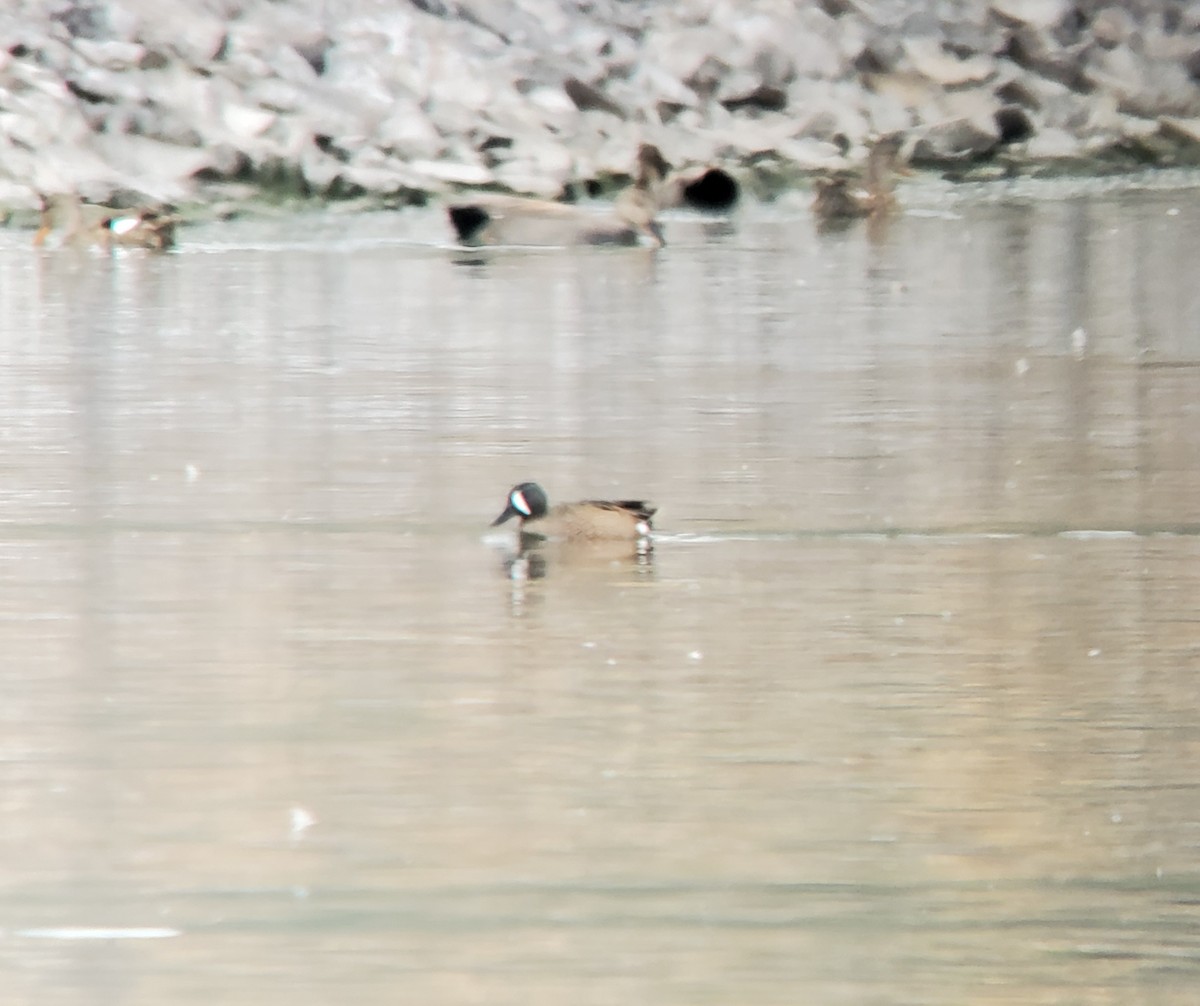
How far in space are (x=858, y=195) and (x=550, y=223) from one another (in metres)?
3.07

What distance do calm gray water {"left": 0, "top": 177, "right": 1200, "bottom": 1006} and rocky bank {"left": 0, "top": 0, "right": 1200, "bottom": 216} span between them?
14639mm

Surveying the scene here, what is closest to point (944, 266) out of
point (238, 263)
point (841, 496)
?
point (238, 263)

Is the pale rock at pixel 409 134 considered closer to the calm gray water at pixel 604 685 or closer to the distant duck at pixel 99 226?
the distant duck at pixel 99 226

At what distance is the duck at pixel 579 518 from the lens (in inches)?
272

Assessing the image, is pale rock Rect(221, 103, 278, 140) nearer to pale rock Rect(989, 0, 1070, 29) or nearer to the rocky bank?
the rocky bank

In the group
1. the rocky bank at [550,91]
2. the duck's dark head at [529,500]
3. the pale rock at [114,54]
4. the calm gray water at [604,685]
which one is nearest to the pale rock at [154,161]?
the rocky bank at [550,91]

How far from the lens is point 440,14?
98.5ft

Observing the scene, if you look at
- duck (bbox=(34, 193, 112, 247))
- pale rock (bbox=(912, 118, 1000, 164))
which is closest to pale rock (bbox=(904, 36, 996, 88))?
pale rock (bbox=(912, 118, 1000, 164))

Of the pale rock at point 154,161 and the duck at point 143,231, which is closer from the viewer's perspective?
the duck at point 143,231

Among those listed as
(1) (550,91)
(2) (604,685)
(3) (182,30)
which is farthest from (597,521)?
(1) (550,91)

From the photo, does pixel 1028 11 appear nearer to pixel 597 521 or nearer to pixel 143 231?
pixel 143 231

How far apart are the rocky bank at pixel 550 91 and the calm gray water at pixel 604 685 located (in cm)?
1464

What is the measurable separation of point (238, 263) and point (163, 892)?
15648 mm

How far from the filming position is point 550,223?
22.0 meters
